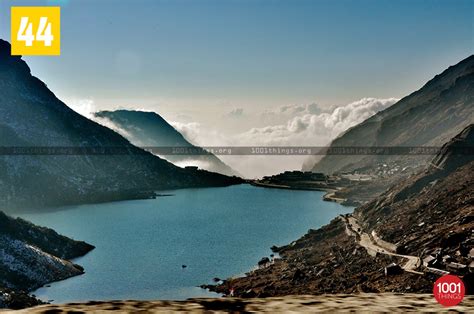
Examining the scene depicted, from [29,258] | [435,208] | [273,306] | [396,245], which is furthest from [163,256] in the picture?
[273,306]

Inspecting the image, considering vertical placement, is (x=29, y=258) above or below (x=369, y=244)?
below

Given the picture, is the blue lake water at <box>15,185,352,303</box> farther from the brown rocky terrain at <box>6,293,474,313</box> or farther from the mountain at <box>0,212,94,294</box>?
the brown rocky terrain at <box>6,293,474,313</box>

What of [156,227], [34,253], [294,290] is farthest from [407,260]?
[156,227]

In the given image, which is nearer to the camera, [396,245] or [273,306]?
[273,306]

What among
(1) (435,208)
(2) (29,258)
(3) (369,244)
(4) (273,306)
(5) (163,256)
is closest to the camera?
(4) (273,306)

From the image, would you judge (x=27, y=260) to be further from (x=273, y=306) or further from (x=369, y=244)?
(x=273, y=306)

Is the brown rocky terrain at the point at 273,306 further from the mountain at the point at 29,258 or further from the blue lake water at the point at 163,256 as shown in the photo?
the mountain at the point at 29,258

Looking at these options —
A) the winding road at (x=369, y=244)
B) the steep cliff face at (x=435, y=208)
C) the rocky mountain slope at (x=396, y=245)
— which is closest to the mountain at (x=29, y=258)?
the rocky mountain slope at (x=396, y=245)
